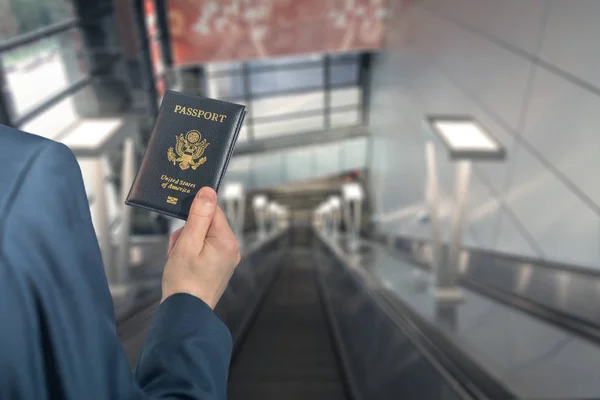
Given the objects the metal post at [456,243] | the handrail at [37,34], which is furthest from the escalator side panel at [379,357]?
the handrail at [37,34]

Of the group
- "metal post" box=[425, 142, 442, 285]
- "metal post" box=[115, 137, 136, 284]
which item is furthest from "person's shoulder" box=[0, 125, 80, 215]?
"metal post" box=[115, 137, 136, 284]

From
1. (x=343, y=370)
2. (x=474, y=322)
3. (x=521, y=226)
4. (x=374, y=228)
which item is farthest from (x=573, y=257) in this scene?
(x=374, y=228)

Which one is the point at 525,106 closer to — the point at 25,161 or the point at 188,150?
the point at 188,150

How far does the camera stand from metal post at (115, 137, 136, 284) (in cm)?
481

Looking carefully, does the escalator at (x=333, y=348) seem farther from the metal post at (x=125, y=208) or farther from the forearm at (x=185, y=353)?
the metal post at (x=125, y=208)

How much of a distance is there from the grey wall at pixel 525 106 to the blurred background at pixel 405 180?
27 millimetres

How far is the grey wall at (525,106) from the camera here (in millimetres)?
4762

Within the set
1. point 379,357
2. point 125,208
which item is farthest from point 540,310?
point 125,208

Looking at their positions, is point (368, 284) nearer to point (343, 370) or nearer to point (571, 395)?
point (343, 370)

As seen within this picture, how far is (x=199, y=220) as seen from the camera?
0.89m

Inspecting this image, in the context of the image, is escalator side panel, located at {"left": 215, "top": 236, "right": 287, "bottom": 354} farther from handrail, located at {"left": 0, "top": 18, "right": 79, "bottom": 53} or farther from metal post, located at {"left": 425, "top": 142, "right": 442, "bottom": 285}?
handrail, located at {"left": 0, "top": 18, "right": 79, "bottom": 53}

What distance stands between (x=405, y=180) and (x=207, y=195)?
12222 mm

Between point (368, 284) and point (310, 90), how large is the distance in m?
14.4

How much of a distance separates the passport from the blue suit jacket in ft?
1.13
